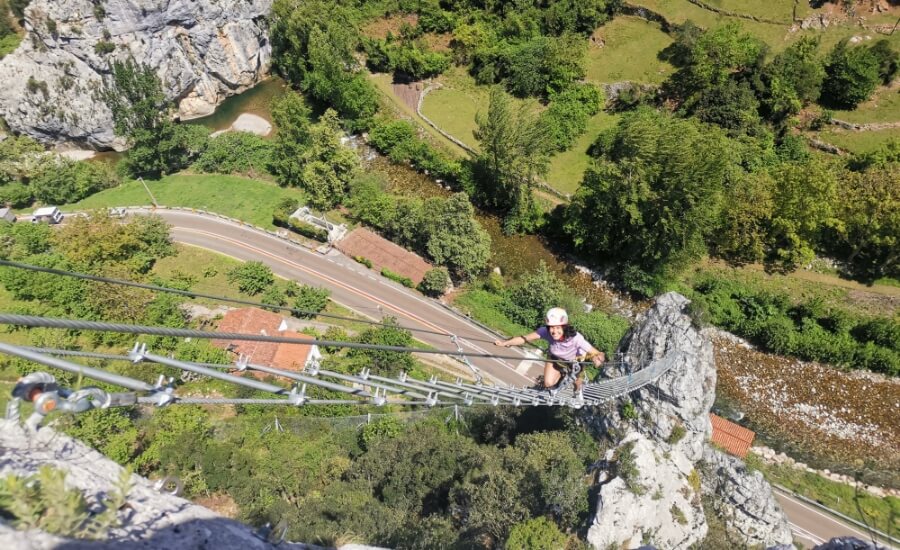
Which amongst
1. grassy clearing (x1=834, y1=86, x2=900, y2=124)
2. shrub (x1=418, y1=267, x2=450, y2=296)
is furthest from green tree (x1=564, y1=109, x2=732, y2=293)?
grassy clearing (x1=834, y1=86, x2=900, y2=124)

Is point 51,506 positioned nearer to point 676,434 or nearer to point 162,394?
point 162,394

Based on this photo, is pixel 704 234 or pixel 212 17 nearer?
pixel 704 234

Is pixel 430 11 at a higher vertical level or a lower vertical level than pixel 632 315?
higher

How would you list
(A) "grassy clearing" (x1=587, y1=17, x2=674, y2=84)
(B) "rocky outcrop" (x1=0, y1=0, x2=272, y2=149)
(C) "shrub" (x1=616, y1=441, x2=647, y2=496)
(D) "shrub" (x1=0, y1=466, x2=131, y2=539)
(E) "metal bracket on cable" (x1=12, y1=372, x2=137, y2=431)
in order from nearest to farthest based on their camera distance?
(D) "shrub" (x1=0, y1=466, x2=131, y2=539), (E) "metal bracket on cable" (x1=12, y1=372, x2=137, y2=431), (C) "shrub" (x1=616, y1=441, x2=647, y2=496), (B) "rocky outcrop" (x1=0, y1=0, x2=272, y2=149), (A) "grassy clearing" (x1=587, y1=17, x2=674, y2=84)

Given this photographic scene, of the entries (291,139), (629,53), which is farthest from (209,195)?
(629,53)

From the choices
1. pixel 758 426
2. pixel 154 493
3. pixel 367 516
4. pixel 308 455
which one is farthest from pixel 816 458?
pixel 154 493

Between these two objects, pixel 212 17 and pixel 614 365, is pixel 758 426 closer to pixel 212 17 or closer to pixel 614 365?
pixel 614 365

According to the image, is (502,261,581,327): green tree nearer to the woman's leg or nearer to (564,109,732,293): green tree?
(564,109,732,293): green tree
